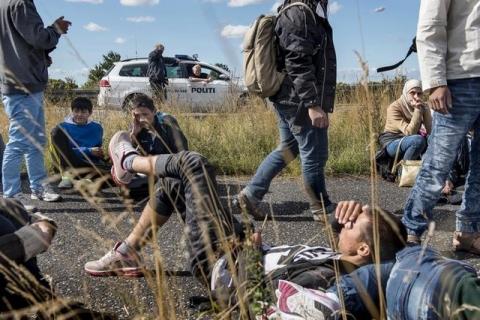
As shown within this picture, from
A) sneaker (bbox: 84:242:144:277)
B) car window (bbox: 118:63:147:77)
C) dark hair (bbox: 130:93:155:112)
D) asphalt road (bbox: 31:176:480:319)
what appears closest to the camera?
asphalt road (bbox: 31:176:480:319)

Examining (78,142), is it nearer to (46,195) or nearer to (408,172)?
(46,195)

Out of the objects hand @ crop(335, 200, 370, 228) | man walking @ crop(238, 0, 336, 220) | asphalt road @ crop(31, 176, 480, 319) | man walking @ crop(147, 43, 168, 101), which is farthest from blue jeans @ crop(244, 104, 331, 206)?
man walking @ crop(147, 43, 168, 101)

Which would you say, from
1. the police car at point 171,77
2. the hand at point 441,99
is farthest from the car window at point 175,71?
the hand at point 441,99

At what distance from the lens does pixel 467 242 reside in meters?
3.41

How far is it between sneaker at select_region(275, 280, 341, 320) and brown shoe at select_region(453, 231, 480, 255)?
5.46 feet

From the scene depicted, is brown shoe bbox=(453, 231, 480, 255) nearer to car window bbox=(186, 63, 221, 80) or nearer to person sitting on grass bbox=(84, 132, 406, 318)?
person sitting on grass bbox=(84, 132, 406, 318)

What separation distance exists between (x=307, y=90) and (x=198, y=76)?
1166cm

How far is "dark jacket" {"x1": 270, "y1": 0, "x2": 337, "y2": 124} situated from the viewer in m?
3.87

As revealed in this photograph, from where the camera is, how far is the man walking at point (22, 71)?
466cm

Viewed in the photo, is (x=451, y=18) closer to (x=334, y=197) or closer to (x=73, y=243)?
(x=334, y=197)

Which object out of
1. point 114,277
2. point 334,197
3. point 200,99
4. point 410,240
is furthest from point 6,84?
point 200,99

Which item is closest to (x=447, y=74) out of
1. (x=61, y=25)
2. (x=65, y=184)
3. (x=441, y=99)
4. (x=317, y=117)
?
(x=441, y=99)

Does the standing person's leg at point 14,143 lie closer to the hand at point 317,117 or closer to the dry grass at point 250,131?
the dry grass at point 250,131

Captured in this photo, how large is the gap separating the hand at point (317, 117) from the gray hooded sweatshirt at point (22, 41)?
235 centimetres
